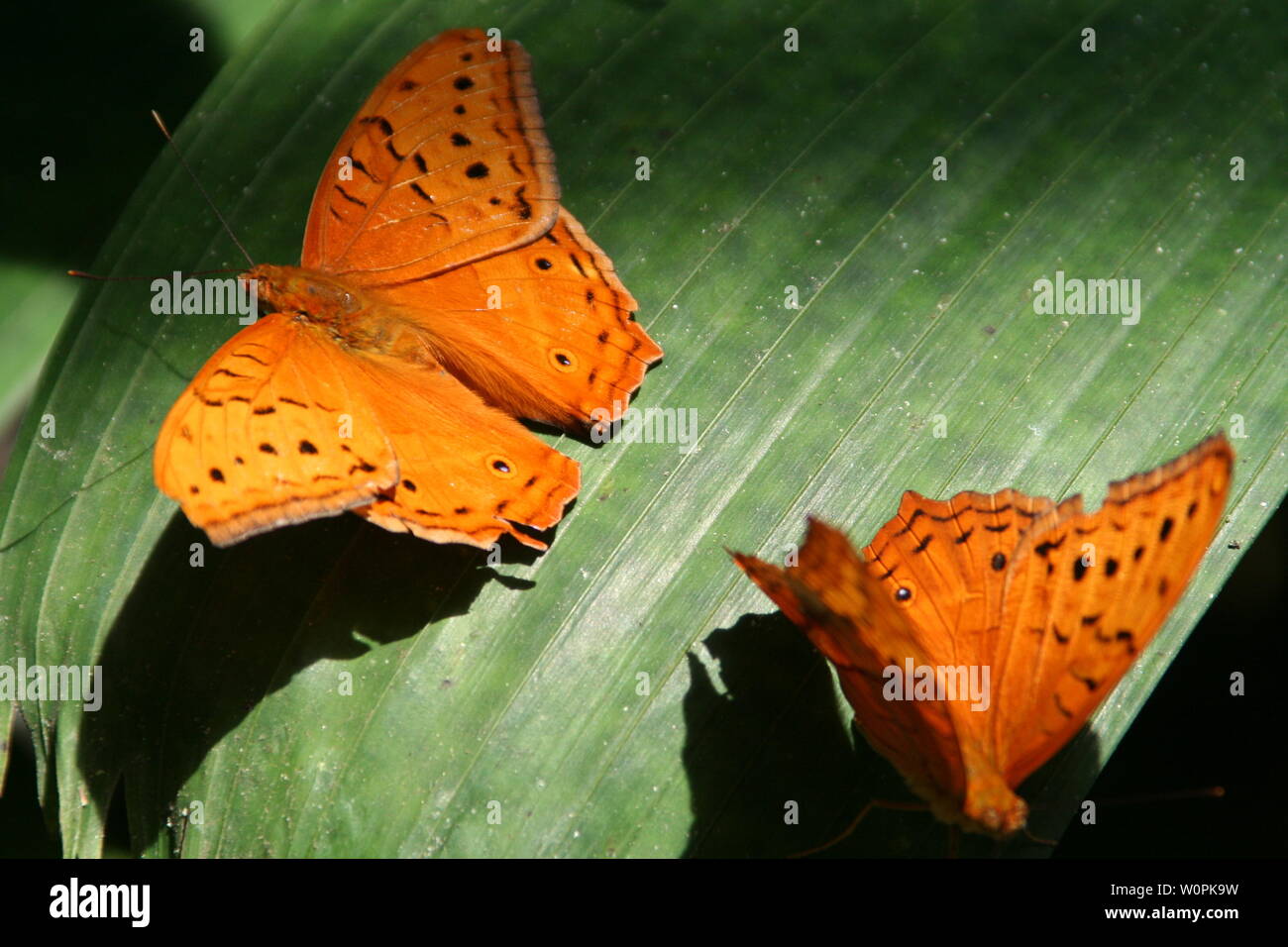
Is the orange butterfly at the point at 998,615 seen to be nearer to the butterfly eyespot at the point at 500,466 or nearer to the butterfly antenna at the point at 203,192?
the butterfly eyespot at the point at 500,466

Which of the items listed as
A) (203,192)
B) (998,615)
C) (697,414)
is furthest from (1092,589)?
(203,192)

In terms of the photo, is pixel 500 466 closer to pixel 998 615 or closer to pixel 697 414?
pixel 697 414

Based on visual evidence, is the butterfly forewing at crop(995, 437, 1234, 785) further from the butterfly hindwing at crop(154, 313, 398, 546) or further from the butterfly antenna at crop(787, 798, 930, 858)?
the butterfly hindwing at crop(154, 313, 398, 546)

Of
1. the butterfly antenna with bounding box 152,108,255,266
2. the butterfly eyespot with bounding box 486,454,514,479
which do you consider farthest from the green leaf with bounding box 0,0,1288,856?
the butterfly eyespot with bounding box 486,454,514,479

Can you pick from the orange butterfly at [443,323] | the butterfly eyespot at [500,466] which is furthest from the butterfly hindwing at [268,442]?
the butterfly eyespot at [500,466]
